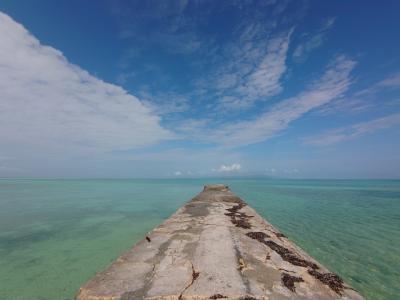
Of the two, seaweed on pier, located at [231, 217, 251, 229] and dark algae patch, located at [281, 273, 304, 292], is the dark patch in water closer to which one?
seaweed on pier, located at [231, 217, 251, 229]

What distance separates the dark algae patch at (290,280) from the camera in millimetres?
2990

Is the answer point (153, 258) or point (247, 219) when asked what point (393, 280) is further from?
point (153, 258)

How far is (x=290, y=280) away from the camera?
316 centimetres

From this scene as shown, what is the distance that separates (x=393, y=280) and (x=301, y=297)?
19.8 feet

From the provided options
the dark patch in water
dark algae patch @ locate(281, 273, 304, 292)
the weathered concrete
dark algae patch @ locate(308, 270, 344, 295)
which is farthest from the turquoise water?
dark algae patch @ locate(281, 273, 304, 292)

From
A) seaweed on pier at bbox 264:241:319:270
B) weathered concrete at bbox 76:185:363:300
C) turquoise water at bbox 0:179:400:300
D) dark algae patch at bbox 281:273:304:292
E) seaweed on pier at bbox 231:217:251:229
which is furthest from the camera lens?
turquoise water at bbox 0:179:400:300

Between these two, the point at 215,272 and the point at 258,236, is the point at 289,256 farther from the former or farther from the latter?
the point at 215,272

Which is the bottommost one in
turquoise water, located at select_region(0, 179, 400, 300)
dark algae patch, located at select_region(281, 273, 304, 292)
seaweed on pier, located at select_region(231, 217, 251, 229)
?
turquoise water, located at select_region(0, 179, 400, 300)

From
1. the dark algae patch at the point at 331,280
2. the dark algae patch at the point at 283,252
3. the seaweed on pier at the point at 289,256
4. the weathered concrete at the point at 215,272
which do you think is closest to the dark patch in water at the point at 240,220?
the dark algae patch at the point at 283,252

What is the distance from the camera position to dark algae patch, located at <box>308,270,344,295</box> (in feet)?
9.89

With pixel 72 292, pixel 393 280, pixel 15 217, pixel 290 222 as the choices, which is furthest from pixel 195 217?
pixel 15 217

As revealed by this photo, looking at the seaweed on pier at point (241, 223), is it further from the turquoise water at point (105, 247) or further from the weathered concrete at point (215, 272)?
the turquoise water at point (105, 247)

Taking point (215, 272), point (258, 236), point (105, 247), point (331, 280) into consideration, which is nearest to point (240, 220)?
point (258, 236)

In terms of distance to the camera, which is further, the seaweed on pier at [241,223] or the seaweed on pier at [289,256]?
the seaweed on pier at [241,223]
